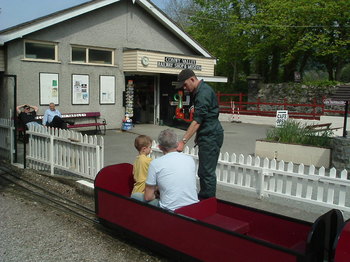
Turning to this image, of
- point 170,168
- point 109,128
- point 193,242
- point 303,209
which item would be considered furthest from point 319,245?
point 109,128

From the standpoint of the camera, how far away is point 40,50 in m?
13.5

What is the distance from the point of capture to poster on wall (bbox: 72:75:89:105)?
564 inches

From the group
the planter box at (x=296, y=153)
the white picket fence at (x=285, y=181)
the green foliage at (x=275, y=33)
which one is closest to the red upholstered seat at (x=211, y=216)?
the white picket fence at (x=285, y=181)

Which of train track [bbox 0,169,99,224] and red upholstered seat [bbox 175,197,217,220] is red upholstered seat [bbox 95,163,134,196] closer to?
train track [bbox 0,169,99,224]

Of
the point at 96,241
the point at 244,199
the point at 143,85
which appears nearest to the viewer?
the point at 96,241

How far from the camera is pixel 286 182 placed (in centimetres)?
627

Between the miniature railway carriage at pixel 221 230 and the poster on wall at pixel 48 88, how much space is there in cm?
921

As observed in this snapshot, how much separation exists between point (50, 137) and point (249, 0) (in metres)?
24.8

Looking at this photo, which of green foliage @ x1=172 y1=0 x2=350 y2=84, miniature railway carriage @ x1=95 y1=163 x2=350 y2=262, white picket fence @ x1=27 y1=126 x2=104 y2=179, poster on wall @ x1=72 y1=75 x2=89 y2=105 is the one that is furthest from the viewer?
green foliage @ x1=172 y1=0 x2=350 y2=84

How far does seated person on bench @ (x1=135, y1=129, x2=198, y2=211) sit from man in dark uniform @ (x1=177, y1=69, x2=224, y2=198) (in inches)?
31.3

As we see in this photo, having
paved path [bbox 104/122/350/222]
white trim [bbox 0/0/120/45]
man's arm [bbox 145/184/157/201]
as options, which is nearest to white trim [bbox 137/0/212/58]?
white trim [bbox 0/0/120/45]

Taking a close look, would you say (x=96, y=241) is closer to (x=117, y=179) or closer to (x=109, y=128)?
(x=117, y=179)

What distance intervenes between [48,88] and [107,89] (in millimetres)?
2528

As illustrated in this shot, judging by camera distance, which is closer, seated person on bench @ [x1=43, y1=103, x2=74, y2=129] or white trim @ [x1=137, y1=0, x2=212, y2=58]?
seated person on bench @ [x1=43, y1=103, x2=74, y2=129]
